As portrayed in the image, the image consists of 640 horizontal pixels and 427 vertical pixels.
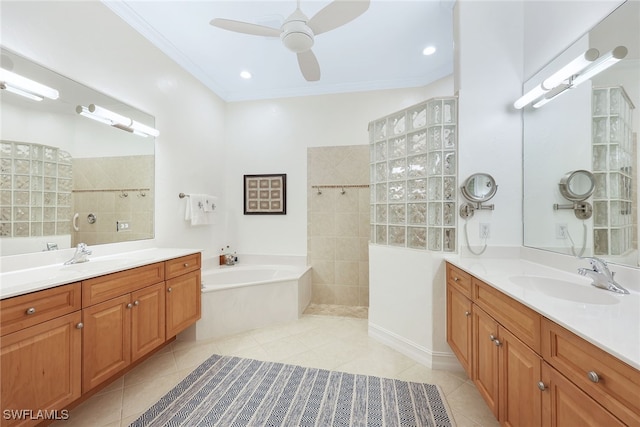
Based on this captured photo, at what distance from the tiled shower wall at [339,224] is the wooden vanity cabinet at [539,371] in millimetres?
1690

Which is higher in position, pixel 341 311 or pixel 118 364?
pixel 118 364

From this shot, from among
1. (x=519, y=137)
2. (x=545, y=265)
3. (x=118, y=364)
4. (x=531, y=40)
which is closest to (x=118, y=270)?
(x=118, y=364)

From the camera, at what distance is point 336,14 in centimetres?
153

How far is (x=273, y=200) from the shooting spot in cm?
338

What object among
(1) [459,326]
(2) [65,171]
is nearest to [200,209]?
(2) [65,171]

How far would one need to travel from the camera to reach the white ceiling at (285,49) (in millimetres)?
2023

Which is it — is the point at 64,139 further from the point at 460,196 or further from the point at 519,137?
the point at 519,137

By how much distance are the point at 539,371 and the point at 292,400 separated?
1.31 metres

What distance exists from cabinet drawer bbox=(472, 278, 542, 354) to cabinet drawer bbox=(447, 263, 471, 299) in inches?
4.2

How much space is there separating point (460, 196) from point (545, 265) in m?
0.68

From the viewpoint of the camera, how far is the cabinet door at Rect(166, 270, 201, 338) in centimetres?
191

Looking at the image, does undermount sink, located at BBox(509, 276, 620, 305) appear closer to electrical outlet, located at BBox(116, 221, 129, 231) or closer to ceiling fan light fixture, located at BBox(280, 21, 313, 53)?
ceiling fan light fixture, located at BBox(280, 21, 313, 53)

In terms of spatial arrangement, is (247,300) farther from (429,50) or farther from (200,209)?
(429,50)

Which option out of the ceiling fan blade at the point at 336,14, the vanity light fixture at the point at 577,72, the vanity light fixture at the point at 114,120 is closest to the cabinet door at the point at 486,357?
the vanity light fixture at the point at 577,72
